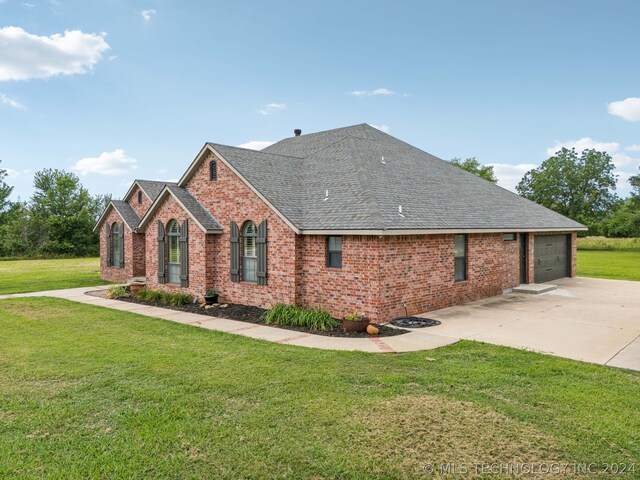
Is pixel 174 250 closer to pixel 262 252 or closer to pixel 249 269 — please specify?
pixel 249 269

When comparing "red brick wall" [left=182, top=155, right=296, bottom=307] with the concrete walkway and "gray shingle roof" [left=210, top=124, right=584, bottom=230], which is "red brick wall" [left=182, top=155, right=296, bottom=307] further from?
the concrete walkway

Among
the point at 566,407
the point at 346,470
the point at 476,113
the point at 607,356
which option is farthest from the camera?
the point at 476,113

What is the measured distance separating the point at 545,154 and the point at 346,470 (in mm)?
71785

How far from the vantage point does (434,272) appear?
12.9 metres

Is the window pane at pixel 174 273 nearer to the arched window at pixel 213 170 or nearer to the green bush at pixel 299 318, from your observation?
the arched window at pixel 213 170

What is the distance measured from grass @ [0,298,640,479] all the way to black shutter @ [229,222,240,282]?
5.08 m

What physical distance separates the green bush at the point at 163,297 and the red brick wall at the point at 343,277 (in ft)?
14.8

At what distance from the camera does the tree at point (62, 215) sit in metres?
46.6

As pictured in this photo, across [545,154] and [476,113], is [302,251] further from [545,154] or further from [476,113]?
[545,154]

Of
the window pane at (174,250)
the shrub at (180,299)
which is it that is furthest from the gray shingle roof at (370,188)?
the shrub at (180,299)

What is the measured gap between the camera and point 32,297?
1614 cm

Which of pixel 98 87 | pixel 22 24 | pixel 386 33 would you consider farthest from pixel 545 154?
pixel 22 24

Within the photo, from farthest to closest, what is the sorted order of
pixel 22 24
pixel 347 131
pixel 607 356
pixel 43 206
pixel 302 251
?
1. pixel 43 206
2. pixel 347 131
3. pixel 22 24
4. pixel 302 251
5. pixel 607 356

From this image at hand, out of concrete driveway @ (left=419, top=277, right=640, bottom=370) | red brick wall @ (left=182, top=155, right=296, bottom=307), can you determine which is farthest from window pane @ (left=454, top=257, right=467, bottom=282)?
red brick wall @ (left=182, top=155, right=296, bottom=307)
